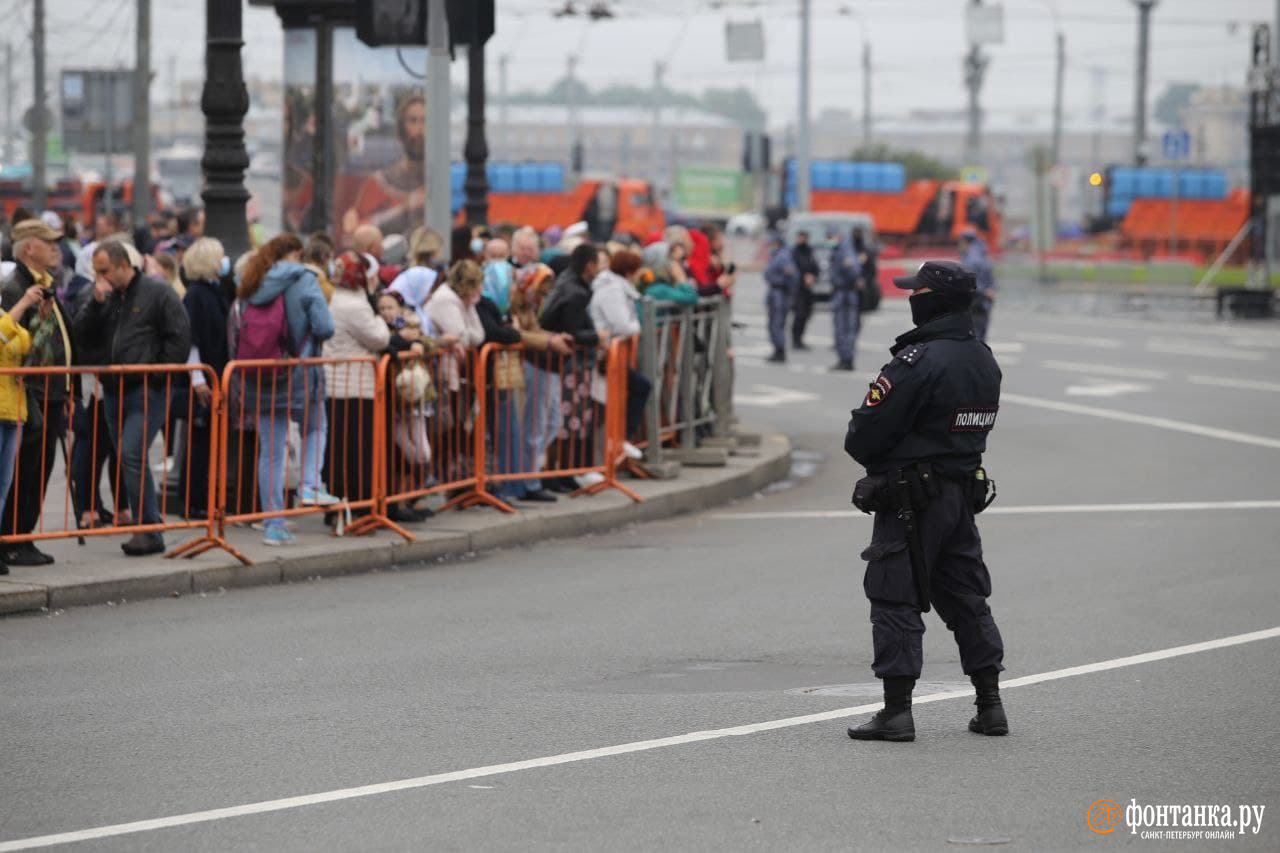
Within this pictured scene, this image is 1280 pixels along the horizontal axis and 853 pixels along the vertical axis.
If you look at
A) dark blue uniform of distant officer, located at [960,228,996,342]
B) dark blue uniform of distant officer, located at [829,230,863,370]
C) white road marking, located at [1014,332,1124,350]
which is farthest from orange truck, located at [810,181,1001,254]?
dark blue uniform of distant officer, located at [829,230,863,370]

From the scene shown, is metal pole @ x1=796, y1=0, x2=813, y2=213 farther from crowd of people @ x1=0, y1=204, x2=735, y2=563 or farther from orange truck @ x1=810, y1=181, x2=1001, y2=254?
crowd of people @ x1=0, y1=204, x2=735, y2=563

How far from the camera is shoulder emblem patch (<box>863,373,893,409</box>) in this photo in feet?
24.3

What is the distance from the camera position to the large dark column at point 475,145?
72.6 ft

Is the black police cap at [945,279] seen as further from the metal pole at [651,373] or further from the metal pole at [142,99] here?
the metal pole at [142,99]

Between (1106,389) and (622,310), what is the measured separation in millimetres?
11320

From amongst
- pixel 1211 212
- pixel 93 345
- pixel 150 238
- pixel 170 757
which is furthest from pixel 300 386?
pixel 1211 212

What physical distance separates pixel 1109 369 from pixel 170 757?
2205 centimetres

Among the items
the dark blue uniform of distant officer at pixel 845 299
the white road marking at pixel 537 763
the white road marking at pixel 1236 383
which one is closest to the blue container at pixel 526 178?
the dark blue uniform of distant officer at pixel 845 299

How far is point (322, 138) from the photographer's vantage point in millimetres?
19672

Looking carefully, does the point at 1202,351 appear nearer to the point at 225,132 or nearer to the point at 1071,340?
the point at 1071,340

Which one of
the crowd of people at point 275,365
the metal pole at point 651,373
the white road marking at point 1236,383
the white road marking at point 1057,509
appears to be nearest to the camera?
the crowd of people at point 275,365

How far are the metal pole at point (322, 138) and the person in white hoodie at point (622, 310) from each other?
497cm

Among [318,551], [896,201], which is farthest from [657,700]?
[896,201]

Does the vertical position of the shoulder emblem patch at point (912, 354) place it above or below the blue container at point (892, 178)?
below
